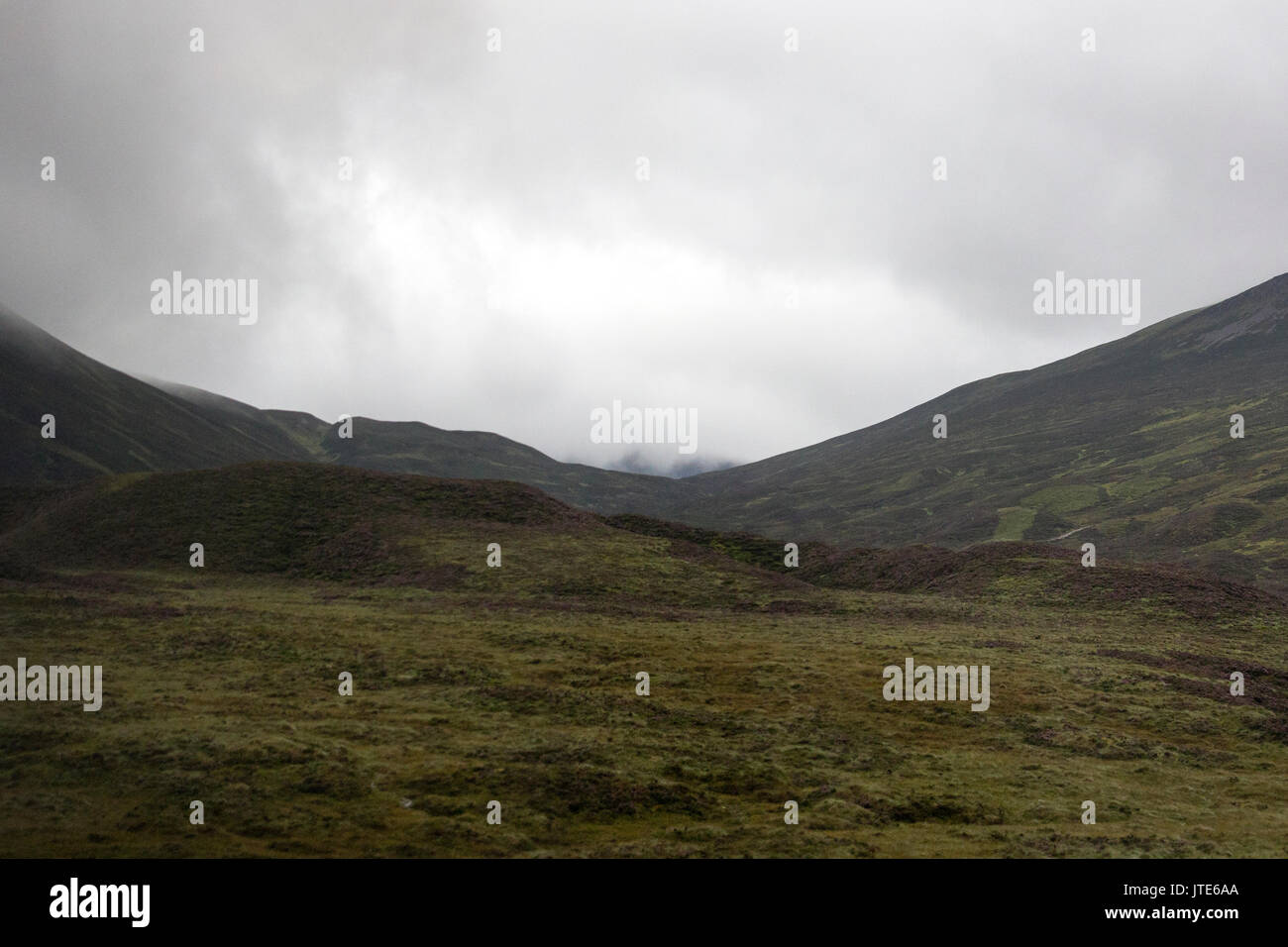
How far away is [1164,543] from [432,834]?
5695 inches

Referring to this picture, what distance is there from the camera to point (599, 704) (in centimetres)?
3766

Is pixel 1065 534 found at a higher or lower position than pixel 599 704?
higher

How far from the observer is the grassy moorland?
2442cm

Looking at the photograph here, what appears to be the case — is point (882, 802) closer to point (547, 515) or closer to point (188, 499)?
point (547, 515)

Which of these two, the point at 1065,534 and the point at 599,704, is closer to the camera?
the point at 599,704

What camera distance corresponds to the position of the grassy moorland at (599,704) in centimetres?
2442

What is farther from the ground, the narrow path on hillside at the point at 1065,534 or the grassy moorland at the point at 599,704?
the narrow path on hillside at the point at 1065,534

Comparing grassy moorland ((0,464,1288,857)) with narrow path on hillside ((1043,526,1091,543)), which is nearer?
grassy moorland ((0,464,1288,857))

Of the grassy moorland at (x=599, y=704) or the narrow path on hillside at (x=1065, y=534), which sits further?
the narrow path on hillside at (x=1065, y=534)

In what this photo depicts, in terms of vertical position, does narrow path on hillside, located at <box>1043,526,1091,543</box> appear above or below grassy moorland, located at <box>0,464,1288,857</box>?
above

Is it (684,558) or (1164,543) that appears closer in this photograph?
(684,558)
